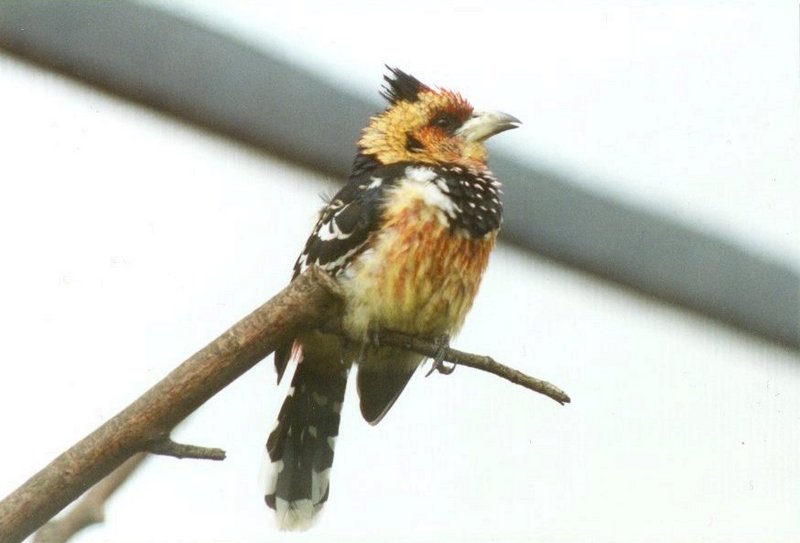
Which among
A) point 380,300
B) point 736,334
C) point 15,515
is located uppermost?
point 736,334

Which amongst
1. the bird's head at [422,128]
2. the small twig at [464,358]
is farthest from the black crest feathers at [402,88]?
the small twig at [464,358]

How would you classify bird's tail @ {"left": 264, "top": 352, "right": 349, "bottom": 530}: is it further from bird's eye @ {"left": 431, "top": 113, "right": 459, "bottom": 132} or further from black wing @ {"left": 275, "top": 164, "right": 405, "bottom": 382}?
bird's eye @ {"left": 431, "top": 113, "right": 459, "bottom": 132}

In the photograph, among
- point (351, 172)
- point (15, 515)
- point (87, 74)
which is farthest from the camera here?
point (351, 172)

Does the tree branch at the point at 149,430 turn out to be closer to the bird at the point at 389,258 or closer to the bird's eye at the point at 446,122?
the bird at the point at 389,258

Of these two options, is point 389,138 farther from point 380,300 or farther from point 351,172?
point 380,300

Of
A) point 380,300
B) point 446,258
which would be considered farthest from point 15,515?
point 446,258

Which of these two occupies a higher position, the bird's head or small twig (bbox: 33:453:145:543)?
the bird's head

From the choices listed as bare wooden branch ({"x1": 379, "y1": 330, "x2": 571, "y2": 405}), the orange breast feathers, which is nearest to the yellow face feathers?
the orange breast feathers
